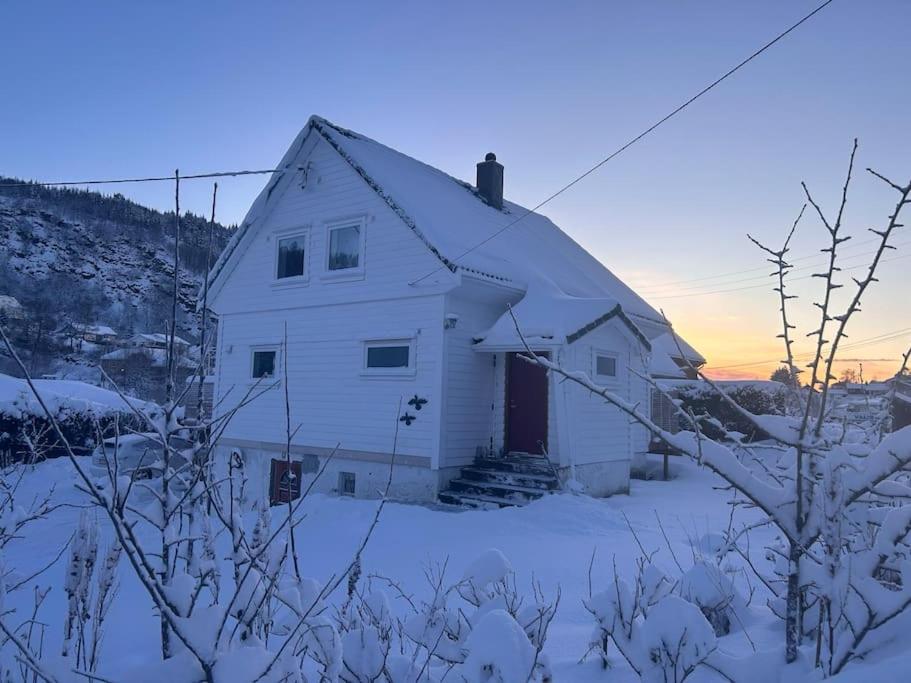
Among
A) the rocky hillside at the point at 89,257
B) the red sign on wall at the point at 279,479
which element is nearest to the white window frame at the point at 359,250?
the red sign on wall at the point at 279,479

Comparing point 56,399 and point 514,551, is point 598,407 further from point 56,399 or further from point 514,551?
point 56,399

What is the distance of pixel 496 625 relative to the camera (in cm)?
225

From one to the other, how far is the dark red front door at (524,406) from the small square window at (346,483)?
351 centimetres

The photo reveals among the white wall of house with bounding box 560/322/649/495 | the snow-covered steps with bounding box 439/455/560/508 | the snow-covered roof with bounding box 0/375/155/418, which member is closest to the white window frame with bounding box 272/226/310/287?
the snow-covered roof with bounding box 0/375/155/418

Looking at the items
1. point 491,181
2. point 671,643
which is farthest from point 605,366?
point 671,643

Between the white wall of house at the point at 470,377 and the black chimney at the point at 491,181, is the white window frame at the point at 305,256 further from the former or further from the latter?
the black chimney at the point at 491,181

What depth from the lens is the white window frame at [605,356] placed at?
1278cm

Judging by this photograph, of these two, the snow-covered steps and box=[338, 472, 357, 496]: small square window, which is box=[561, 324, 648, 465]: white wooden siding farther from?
box=[338, 472, 357, 496]: small square window

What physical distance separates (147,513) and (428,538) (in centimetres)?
673

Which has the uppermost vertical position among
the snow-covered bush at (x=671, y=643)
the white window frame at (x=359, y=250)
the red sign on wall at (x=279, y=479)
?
the white window frame at (x=359, y=250)

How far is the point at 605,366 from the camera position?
1339cm

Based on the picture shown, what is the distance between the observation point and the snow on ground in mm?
3557

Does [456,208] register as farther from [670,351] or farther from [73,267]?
[73,267]

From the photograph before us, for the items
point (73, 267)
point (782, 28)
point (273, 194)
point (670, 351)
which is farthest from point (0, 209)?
point (782, 28)
